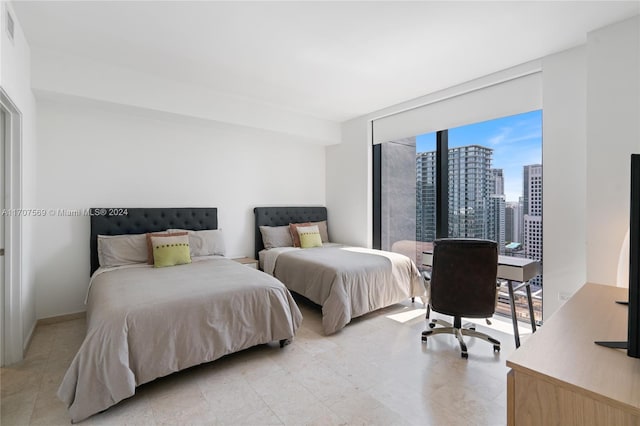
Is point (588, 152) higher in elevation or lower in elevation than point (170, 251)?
higher

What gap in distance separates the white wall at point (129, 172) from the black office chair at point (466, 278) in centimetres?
298

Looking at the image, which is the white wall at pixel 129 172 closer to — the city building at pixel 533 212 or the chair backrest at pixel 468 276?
the chair backrest at pixel 468 276

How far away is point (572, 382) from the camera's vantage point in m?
0.94

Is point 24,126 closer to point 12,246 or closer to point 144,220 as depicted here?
point 12,246

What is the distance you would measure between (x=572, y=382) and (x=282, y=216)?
168 inches

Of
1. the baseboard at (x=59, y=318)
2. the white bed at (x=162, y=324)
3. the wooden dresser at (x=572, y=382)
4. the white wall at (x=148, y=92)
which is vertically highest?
the white wall at (x=148, y=92)

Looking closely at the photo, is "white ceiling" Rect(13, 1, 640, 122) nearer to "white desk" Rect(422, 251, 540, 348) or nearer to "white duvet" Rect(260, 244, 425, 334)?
"white desk" Rect(422, 251, 540, 348)

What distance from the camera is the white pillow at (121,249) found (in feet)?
10.7

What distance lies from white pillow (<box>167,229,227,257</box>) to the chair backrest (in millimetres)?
2745

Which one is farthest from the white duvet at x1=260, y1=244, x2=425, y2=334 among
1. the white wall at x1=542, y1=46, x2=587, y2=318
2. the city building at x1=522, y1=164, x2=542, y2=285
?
the white wall at x1=542, y1=46, x2=587, y2=318

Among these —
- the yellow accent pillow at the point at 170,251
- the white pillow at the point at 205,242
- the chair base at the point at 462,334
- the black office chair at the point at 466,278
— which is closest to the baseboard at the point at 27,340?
the yellow accent pillow at the point at 170,251

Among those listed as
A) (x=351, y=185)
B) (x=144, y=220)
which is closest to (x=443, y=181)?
(x=351, y=185)

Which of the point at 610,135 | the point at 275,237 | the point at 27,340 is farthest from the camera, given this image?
the point at 275,237

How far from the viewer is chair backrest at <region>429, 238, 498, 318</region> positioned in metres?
2.54
